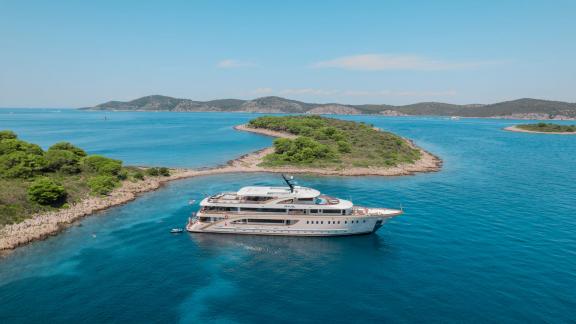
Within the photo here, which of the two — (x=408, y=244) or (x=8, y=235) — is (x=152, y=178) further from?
(x=408, y=244)

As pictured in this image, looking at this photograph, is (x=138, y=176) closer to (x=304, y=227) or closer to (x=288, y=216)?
(x=288, y=216)

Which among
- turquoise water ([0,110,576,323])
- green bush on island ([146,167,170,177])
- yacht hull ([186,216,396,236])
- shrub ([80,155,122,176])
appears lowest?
turquoise water ([0,110,576,323])

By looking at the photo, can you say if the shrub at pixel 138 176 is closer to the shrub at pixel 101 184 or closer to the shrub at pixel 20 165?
the shrub at pixel 101 184

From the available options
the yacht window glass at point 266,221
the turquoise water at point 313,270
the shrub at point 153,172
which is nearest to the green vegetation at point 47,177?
the shrub at point 153,172

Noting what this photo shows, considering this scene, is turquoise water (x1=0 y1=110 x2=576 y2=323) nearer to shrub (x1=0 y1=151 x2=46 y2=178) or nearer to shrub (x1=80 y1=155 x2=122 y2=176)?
shrub (x1=80 y1=155 x2=122 y2=176)

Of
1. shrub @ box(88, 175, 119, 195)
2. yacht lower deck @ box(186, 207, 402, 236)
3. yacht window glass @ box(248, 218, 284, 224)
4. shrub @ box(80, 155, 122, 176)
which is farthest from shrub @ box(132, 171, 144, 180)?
yacht window glass @ box(248, 218, 284, 224)

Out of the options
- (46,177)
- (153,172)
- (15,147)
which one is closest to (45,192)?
(46,177)
